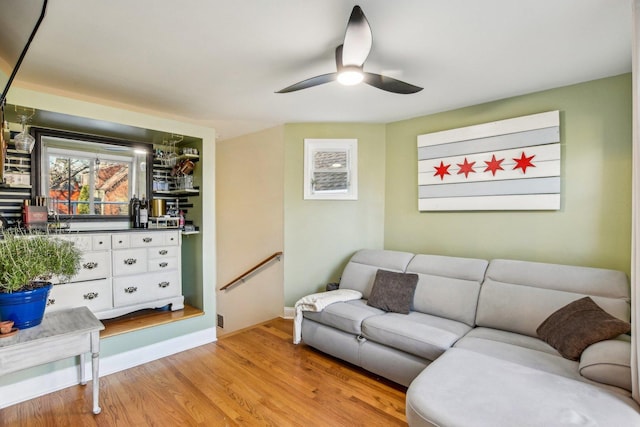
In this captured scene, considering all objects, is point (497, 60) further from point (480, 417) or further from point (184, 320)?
point (184, 320)

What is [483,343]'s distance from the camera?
211 cm

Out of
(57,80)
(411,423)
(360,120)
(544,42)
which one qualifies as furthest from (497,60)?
(57,80)

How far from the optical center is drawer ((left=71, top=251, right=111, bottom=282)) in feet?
8.14

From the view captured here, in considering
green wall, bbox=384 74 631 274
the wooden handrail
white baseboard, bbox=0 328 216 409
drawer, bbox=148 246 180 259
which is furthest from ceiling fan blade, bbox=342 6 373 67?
white baseboard, bbox=0 328 216 409

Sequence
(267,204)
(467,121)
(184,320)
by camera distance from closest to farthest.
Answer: (184,320), (467,121), (267,204)

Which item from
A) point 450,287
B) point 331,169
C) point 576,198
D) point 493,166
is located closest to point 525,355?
point 450,287

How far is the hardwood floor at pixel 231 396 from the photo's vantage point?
1.97 meters

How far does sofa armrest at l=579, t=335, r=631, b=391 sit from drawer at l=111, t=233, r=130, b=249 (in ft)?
10.9

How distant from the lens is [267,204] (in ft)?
13.1

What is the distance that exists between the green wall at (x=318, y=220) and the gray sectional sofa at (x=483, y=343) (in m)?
0.39

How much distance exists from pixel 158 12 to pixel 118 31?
1.19 ft

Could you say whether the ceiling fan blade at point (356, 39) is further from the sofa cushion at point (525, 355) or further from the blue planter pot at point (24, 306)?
the blue planter pot at point (24, 306)

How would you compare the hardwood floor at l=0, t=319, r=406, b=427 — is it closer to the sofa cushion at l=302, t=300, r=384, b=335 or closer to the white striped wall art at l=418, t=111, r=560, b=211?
the sofa cushion at l=302, t=300, r=384, b=335

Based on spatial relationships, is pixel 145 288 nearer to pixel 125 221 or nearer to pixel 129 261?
pixel 129 261
